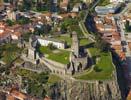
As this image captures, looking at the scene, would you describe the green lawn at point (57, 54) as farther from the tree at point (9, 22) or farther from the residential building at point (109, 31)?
the tree at point (9, 22)

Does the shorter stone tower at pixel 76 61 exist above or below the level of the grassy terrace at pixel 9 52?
above

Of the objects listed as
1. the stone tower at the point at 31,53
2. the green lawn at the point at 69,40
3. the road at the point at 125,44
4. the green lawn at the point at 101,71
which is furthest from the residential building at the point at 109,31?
the stone tower at the point at 31,53

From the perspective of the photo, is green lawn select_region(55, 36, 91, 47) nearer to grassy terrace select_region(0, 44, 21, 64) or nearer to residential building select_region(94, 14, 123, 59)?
residential building select_region(94, 14, 123, 59)

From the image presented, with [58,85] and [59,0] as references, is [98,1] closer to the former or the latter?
[59,0]

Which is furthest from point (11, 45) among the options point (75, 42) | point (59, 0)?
point (59, 0)

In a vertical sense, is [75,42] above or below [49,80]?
above

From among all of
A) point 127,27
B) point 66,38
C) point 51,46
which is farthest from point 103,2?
point 51,46
